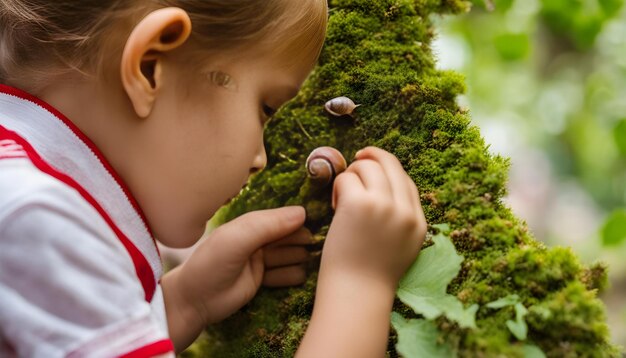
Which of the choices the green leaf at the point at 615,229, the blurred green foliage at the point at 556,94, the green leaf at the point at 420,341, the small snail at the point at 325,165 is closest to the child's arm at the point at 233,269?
the small snail at the point at 325,165

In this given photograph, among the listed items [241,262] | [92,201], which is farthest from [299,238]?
[92,201]

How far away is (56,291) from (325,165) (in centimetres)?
67

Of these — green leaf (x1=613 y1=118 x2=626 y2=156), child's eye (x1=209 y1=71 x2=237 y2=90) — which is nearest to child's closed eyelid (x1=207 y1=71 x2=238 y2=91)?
child's eye (x1=209 y1=71 x2=237 y2=90)

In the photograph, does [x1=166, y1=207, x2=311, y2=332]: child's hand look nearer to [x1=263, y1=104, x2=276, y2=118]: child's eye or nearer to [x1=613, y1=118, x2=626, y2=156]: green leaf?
[x1=263, y1=104, x2=276, y2=118]: child's eye

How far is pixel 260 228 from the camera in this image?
5.33ft

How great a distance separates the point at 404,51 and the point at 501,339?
0.82m

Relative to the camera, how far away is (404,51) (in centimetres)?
172

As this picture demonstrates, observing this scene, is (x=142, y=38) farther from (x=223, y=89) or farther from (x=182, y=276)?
(x=182, y=276)

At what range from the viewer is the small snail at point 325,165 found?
1.58 meters

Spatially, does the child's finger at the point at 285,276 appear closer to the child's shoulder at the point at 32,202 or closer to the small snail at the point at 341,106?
the small snail at the point at 341,106

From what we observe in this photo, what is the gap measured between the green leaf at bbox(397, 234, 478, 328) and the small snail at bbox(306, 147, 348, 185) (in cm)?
31

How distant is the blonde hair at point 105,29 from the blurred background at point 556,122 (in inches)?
151

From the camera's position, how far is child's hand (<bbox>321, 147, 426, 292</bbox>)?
4.57 feet

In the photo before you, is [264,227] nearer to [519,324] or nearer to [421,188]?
[421,188]
